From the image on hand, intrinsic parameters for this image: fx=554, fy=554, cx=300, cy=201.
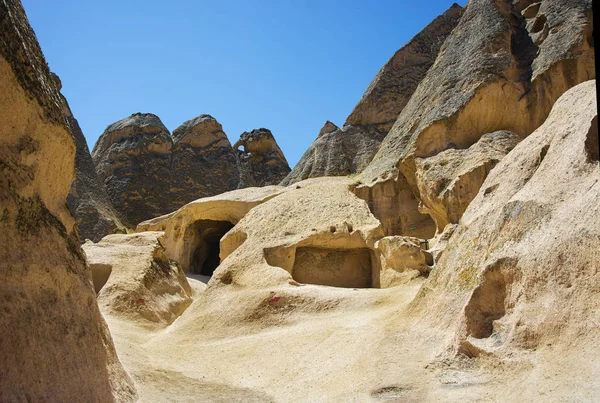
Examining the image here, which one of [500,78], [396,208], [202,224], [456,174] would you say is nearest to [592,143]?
[456,174]

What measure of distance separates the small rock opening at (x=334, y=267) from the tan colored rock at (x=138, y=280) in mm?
3362

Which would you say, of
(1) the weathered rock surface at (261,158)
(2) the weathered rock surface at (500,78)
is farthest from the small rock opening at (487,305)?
(1) the weathered rock surface at (261,158)

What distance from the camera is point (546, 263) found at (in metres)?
5.75

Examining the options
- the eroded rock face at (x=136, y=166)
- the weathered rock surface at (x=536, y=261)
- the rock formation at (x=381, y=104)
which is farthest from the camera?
the eroded rock face at (x=136, y=166)

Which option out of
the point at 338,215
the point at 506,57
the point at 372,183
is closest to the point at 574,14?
the point at 506,57

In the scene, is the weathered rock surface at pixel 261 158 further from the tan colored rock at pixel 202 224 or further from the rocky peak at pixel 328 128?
the tan colored rock at pixel 202 224

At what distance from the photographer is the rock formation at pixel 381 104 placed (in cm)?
2634

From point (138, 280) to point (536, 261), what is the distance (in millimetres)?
9687

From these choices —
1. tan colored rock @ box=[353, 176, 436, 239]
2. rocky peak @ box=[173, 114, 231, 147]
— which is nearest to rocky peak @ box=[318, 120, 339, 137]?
rocky peak @ box=[173, 114, 231, 147]

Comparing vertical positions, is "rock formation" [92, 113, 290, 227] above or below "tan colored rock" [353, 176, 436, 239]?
above

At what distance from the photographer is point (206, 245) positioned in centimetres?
2306

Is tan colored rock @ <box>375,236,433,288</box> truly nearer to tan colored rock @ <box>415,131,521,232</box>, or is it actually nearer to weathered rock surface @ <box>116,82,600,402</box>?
weathered rock surface @ <box>116,82,600,402</box>

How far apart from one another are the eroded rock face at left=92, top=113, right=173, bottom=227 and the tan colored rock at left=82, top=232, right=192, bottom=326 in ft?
61.9

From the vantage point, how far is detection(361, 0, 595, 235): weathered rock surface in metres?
14.0
